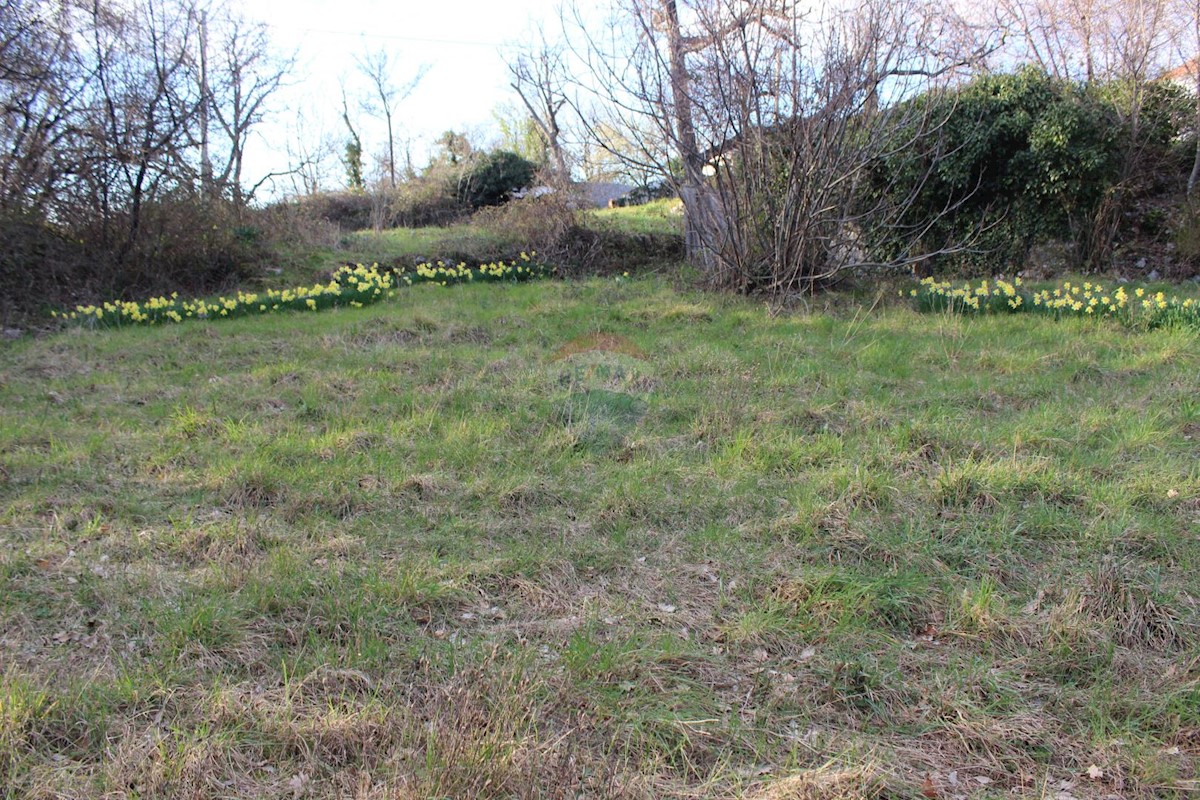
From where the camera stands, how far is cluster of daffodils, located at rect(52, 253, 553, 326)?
843 centimetres

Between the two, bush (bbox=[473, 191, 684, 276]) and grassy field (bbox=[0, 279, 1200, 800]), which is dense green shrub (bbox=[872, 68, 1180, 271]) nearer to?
bush (bbox=[473, 191, 684, 276])

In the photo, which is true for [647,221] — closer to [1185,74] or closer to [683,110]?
[683,110]

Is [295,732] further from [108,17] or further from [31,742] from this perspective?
[108,17]

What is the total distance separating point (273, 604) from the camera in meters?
2.84

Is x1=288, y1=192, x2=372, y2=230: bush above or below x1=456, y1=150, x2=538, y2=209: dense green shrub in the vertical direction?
below

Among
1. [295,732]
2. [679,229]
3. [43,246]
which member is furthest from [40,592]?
[679,229]

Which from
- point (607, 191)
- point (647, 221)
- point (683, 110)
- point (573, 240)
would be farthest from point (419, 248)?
point (607, 191)

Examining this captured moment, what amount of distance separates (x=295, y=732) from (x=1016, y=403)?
493 cm

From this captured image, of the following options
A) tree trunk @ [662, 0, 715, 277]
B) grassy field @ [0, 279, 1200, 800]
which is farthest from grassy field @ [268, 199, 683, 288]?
grassy field @ [0, 279, 1200, 800]

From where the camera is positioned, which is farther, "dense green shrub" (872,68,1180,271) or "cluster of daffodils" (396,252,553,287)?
"cluster of daffodils" (396,252,553,287)

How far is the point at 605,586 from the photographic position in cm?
309

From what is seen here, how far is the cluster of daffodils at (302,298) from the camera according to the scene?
8430 mm

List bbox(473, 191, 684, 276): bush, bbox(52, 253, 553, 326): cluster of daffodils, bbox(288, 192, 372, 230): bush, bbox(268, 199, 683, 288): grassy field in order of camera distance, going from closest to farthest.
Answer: bbox(52, 253, 553, 326): cluster of daffodils → bbox(268, 199, 683, 288): grassy field → bbox(473, 191, 684, 276): bush → bbox(288, 192, 372, 230): bush

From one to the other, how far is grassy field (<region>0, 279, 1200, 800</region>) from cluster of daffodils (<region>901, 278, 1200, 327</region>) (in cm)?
127
